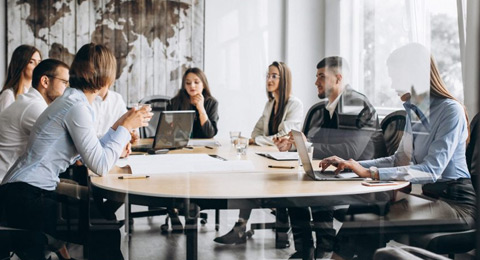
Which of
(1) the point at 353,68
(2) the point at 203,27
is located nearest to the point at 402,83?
(1) the point at 353,68

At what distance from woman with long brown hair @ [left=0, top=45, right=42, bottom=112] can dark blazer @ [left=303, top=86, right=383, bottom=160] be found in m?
1.08

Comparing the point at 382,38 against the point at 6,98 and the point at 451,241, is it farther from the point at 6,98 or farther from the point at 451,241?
the point at 6,98

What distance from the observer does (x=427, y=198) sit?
2.14 metres

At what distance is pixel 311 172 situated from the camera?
2035 millimetres

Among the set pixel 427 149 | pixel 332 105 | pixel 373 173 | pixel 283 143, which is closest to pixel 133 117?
pixel 283 143

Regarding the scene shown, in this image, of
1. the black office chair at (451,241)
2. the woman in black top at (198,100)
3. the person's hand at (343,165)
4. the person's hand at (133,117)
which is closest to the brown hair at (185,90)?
the woman in black top at (198,100)

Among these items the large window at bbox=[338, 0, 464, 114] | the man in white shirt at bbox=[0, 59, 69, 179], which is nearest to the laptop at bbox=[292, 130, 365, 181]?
the large window at bbox=[338, 0, 464, 114]

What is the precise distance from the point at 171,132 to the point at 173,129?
0.15 ft

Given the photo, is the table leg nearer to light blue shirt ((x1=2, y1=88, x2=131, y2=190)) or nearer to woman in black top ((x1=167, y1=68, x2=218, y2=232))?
woman in black top ((x1=167, y1=68, x2=218, y2=232))

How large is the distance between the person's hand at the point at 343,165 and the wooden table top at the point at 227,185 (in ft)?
→ 0.21

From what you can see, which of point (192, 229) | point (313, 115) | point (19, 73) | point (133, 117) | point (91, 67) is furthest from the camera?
point (313, 115)

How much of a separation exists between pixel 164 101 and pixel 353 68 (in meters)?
0.80

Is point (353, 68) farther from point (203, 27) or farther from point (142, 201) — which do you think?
point (142, 201)

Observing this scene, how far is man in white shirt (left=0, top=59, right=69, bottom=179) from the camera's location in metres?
1.77
